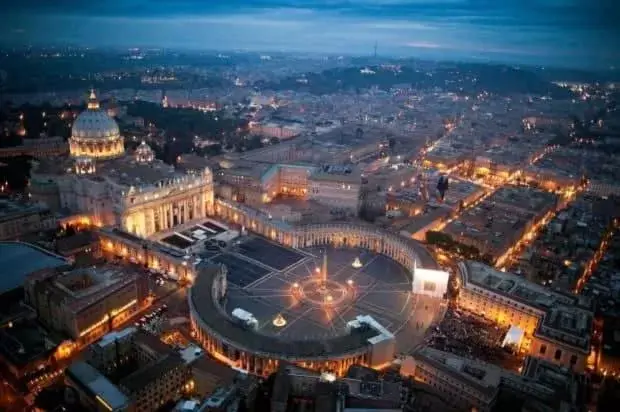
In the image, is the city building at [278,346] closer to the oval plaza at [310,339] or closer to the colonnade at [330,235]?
the oval plaza at [310,339]

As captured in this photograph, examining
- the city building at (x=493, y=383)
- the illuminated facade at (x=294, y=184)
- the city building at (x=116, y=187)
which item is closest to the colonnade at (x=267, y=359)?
the city building at (x=493, y=383)

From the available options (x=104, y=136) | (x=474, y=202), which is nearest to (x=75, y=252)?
(x=104, y=136)

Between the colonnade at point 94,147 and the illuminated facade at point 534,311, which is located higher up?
the colonnade at point 94,147

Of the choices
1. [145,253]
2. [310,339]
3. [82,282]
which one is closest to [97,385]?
[82,282]

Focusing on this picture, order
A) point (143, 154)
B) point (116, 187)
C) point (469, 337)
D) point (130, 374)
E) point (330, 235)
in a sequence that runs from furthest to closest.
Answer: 1. point (143, 154)
2. point (330, 235)
3. point (116, 187)
4. point (469, 337)
5. point (130, 374)

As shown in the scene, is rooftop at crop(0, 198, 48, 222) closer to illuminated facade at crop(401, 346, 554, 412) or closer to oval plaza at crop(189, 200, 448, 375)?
oval plaza at crop(189, 200, 448, 375)

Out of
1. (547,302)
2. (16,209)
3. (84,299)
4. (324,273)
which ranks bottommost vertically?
(324,273)

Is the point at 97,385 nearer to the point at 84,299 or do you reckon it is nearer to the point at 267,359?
the point at 84,299

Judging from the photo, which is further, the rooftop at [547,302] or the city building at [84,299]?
the rooftop at [547,302]
